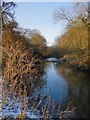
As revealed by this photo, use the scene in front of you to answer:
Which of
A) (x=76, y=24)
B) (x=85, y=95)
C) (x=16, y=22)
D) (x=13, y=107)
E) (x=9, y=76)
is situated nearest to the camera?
(x=9, y=76)

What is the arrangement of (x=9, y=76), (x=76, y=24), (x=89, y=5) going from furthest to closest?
(x=76, y=24) → (x=89, y=5) → (x=9, y=76)

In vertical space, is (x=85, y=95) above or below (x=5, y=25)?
below

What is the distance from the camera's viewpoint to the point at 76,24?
63.5ft

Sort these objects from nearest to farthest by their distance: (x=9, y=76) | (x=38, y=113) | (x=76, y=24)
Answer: (x=9, y=76) → (x=38, y=113) → (x=76, y=24)

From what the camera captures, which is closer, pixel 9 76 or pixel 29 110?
pixel 9 76

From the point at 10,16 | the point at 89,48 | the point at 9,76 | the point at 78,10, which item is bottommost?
the point at 9,76

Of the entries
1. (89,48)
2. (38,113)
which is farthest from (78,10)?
(38,113)

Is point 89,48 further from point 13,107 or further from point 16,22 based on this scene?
point 13,107

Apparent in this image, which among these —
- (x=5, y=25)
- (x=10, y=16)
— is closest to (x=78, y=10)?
(x=10, y=16)

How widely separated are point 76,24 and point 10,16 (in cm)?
622

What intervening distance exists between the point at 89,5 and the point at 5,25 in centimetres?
659

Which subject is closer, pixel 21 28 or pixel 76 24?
pixel 21 28

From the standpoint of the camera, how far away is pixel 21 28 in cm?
1352

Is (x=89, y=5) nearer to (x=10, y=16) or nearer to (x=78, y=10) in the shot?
(x=78, y=10)
